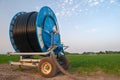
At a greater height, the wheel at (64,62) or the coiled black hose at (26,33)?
the coiled black hose at (26,33)

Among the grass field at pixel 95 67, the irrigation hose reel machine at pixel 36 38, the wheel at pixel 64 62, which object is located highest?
the irrigation hose reel machine at pixel 36 38

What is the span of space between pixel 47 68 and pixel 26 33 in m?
2.78

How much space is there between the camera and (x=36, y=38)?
39.9 feet

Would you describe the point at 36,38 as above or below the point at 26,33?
below

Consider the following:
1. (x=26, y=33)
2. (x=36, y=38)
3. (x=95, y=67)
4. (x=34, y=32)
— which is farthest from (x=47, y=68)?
(x=95, y=67)

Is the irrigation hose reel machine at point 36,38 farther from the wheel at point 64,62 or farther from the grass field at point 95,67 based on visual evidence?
the grass field at point 95,67

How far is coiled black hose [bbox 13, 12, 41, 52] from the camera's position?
12.4 metres

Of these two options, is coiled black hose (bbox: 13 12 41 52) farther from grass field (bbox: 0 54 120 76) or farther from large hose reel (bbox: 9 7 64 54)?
grass field (bbox: 0 54 120 76)

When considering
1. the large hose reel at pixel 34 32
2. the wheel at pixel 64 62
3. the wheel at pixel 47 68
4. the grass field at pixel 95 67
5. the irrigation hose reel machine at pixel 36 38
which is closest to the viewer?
the wheel at pixel 47 68

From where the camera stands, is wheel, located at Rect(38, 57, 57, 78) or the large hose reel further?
the large hose reel

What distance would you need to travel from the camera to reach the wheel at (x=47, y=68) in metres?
11.0

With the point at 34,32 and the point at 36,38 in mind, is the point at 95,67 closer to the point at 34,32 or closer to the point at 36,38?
the point at 36,38

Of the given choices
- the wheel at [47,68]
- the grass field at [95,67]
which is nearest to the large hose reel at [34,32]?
the wheel at [47,68]

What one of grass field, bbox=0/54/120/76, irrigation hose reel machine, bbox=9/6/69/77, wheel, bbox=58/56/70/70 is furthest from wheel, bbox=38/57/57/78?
wheel, bbox=58/56/70/70
